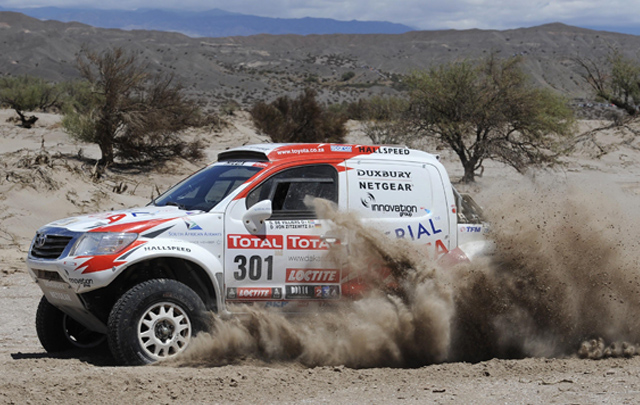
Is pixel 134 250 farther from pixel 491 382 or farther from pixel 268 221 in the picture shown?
pixel 491 382

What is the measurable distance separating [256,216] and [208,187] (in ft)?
2.38

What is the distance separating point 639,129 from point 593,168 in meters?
3.76

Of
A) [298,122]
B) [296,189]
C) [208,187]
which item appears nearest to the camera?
[296,189]

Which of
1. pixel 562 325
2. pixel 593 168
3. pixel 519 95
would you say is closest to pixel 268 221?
pixel 562 325

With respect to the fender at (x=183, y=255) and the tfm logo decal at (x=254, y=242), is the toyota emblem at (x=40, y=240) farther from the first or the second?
the tfm logo decal at (x=254, y=242)

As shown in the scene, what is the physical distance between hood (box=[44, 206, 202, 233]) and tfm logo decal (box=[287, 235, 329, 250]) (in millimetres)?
866

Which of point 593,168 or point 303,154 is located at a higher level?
point 303,154

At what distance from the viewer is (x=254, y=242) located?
6523 mm

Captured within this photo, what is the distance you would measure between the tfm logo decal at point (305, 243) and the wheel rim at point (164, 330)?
113 cm

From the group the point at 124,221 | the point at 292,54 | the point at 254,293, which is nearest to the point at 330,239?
the point at 254,293

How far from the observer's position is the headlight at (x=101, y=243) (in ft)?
19.9

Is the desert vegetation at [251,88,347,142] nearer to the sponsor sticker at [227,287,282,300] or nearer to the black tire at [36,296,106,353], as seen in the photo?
the black tire at [36,296,106,353]

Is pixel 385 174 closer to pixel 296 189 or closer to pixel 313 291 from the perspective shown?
pixel 296 189

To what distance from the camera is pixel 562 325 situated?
7258 millimetres
